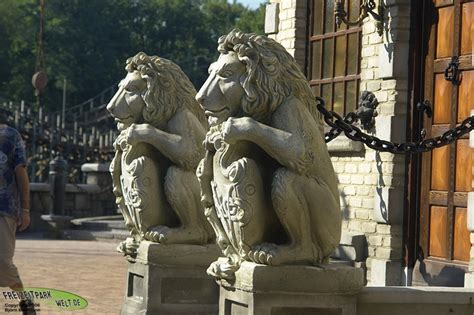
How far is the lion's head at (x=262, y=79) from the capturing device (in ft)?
25.0

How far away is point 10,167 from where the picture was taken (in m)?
10.5

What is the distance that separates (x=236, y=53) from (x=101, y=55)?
205 ft

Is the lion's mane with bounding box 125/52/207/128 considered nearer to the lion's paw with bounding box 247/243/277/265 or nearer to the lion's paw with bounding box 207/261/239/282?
the lion's paw with bounding box 207/261/239/282

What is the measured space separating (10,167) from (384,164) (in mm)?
4603

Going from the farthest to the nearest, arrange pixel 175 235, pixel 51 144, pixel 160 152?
1. pixel 51 144
2. pixel 160 152
3. pixel 175 235

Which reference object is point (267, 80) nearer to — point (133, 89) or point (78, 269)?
point (133, 89)

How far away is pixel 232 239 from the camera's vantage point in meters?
7.70

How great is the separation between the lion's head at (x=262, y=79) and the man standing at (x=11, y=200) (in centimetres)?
306

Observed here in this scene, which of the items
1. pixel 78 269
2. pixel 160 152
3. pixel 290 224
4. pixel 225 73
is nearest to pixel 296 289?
pixel 290 224

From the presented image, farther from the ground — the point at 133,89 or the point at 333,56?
the point at 333,56

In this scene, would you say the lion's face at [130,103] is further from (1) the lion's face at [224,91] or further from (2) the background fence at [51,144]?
(2) the background fence at [51,144]

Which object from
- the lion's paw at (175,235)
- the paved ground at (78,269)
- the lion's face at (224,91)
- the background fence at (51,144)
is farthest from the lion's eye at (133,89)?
the background fence at (51,144)

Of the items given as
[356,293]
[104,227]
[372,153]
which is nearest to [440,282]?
[372,153]

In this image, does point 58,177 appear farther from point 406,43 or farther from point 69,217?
point 406,43
